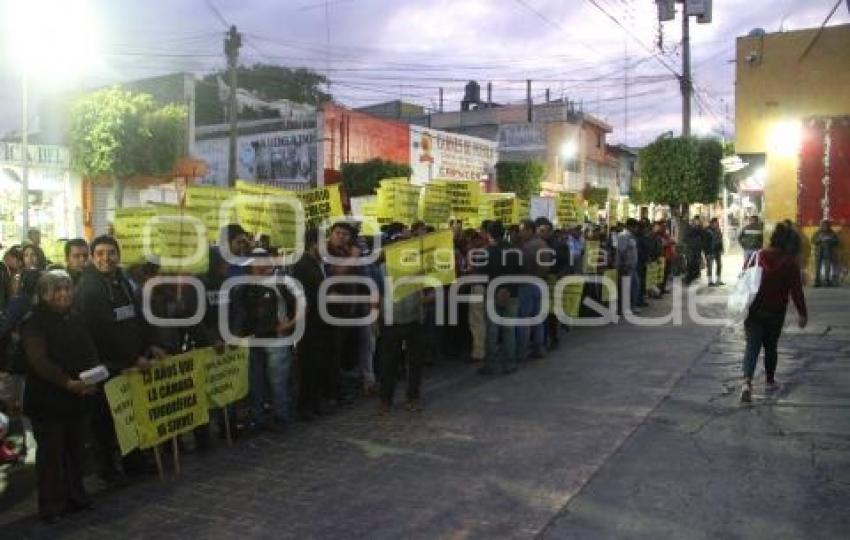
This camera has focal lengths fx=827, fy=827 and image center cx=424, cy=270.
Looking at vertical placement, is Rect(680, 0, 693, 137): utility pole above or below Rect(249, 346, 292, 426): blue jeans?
above

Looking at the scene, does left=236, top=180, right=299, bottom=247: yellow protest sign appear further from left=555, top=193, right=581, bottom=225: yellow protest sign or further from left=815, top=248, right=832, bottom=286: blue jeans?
left=815, top=248, right=832, bottom=286: blue jeans

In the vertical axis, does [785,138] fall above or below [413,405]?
above

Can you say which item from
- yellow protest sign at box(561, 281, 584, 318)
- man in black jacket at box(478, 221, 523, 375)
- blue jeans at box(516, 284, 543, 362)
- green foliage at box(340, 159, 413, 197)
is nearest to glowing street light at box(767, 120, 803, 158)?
yellow protest sign at box(561, 281, 584, 318)

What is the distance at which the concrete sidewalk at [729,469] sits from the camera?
5.23 meters

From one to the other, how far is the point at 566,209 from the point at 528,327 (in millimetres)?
5549

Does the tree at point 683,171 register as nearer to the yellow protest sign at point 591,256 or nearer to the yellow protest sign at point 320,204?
the yellow protest sign at point 591,256

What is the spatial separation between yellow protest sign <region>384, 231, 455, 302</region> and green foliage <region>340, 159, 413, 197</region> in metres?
18.1

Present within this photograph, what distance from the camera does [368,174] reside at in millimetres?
27422

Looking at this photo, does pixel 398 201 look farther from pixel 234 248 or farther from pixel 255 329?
pixel 255 329

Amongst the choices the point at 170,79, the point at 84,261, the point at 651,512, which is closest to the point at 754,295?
the point at 651,512

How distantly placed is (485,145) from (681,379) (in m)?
30.5

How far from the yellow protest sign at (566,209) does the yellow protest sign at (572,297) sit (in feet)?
7.22

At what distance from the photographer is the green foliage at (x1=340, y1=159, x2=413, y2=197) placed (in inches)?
1078

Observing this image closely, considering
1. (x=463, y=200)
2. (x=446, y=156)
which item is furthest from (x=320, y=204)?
(x=446, y=156)
